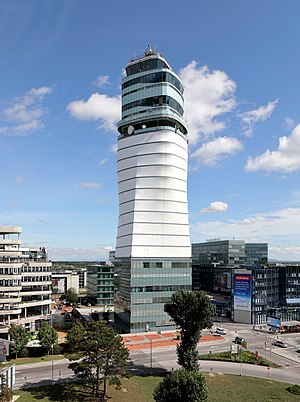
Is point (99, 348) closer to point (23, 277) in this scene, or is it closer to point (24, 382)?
point (24, 382)

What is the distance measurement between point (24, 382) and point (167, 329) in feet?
177

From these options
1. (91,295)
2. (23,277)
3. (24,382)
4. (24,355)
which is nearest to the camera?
(24,382)

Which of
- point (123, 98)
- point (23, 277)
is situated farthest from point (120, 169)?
point (23, 277)

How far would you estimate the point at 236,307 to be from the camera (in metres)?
124

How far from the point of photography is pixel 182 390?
45.4 m

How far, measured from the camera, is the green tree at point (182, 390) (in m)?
45.2

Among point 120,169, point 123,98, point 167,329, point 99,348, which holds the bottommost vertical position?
point 167,329

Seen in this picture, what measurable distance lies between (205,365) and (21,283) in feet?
181

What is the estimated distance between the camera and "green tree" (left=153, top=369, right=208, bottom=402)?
45156 mm

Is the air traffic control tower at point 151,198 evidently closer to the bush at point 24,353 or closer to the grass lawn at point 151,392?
the bush at point 24,353

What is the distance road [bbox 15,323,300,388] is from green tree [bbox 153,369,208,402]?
28631 mm

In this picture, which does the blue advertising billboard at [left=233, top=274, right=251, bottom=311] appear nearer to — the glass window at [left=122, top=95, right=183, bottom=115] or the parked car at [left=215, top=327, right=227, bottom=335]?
the parked car at [left=215, top=327, right=227, bottom=335]

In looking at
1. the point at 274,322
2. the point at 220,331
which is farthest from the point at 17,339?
the point at 274,322

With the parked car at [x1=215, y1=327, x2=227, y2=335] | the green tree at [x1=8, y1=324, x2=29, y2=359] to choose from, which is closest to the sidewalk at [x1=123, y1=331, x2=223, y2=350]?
the parked car at [x1=215, y1=327, x2=227, y2=335]
